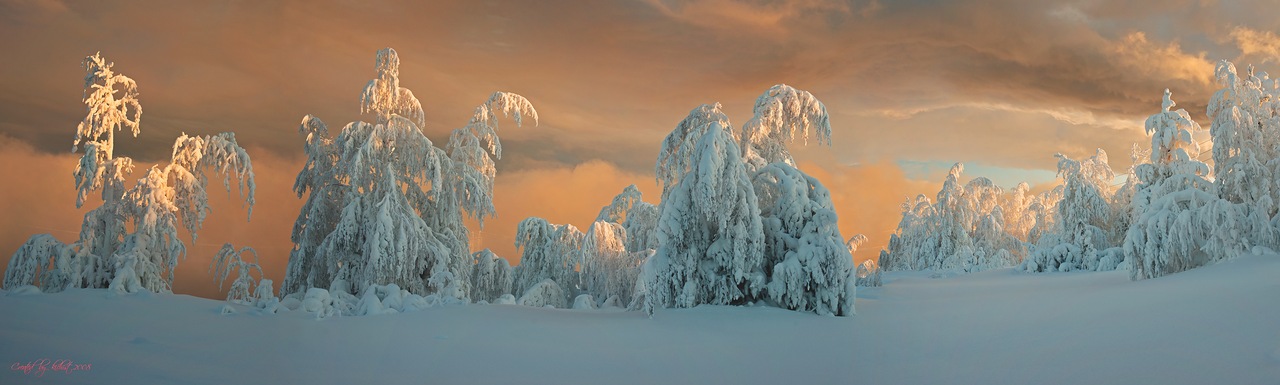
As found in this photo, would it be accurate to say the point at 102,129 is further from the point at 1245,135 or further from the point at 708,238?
the point at 1245,135

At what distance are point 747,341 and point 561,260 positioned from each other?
11.9 m

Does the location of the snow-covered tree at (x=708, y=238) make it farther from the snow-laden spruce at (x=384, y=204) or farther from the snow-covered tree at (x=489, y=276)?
the snow-covered tree at (x=489, y=276)

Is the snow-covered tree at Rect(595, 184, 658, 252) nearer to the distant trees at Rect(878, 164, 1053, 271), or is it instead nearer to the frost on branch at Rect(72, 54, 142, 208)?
the frost on branch at Rect(72, 54, 142, 208)

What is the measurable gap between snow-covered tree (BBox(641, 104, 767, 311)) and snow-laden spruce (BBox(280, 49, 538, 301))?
17.3ft

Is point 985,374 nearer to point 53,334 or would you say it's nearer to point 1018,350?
point 1018,350

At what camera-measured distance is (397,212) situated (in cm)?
1375

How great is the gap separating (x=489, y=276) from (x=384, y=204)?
5.61 metres

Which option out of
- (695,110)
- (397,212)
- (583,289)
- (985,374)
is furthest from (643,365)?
(583,289)

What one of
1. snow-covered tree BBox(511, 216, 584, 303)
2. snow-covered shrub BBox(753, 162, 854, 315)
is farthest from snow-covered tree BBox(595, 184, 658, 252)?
snow-covered shrub BBox(753, 162, 854, 315)

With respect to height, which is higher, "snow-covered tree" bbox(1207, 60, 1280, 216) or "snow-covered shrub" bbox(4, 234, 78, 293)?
"snow-covered tree" bbox(1207, 60, 1280, 216)

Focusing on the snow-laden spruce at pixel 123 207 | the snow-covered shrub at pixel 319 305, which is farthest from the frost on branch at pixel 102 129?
the snow-covered shrub at pixel 319 305

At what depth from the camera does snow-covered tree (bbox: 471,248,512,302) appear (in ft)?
60.8

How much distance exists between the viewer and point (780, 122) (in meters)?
12.8

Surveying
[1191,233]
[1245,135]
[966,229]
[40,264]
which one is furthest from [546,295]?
[966,229]
